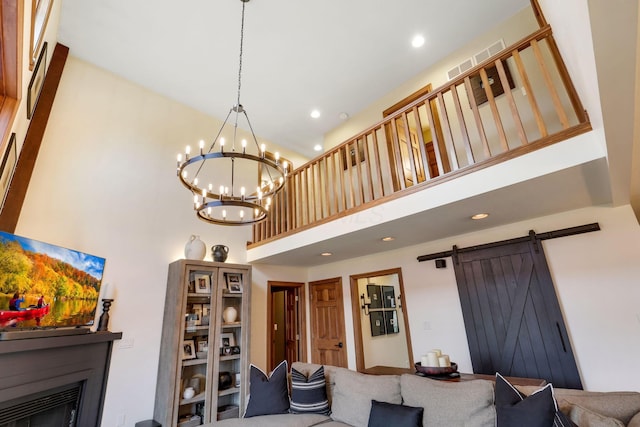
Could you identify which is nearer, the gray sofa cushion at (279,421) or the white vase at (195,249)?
the gray sofa cushion at (279,421)

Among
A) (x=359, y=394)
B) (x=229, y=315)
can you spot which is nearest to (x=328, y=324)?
(x=229, y=315)

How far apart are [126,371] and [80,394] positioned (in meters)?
0.57

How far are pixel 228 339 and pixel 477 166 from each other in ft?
12.9

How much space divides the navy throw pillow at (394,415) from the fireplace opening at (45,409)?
279cm

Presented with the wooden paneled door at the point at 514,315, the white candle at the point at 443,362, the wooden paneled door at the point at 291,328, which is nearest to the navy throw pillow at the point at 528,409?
the white candle at the point at 443,362

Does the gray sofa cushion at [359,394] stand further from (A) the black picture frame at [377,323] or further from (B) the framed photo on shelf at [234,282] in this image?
(A) the black picture frame at [377,323]

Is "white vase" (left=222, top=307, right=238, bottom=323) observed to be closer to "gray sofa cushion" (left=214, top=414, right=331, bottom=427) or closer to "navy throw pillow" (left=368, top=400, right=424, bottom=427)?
"gray sofa cushion" (left=214, top=414, right=331, bottom=427)

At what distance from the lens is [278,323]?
667cm

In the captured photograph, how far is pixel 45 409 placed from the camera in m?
2.58

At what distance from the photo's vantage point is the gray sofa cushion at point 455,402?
2.17m

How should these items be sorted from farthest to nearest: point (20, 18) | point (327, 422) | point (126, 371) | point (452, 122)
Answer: point (452, 122) < point (126, 371) < point (327, 422) < point (20, 18)

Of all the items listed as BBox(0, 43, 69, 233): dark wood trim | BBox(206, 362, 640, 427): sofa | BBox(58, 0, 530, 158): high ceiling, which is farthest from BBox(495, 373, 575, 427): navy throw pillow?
BBox(0, 43, 69, 233): dark wood trim

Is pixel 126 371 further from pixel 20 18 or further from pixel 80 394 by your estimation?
pixel 20 18

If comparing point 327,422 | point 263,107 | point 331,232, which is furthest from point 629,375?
point 263,107
